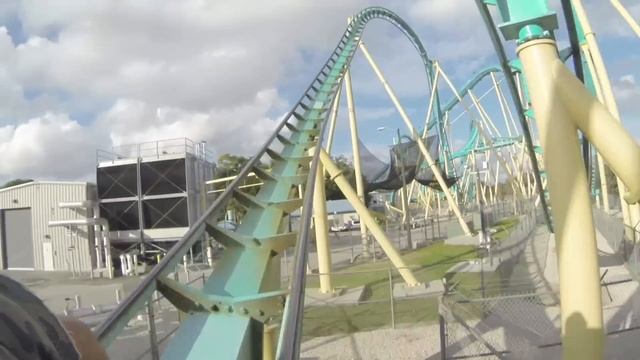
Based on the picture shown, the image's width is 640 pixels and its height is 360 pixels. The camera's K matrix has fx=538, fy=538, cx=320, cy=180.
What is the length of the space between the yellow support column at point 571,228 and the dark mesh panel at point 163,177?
2383 cm

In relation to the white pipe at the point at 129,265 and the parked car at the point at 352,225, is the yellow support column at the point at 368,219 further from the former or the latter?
the parked car at the point at 352,225

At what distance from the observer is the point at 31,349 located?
664 millimetres

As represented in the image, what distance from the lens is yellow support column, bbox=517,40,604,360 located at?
12.7ft

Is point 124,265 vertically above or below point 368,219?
below

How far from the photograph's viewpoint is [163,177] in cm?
2688

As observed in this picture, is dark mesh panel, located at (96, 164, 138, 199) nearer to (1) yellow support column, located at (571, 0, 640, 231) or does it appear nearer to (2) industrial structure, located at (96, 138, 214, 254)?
(2) industrial structure, located at (96, 138, 214, 254)

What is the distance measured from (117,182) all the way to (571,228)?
26.4 m

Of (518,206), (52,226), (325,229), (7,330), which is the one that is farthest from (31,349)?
(518,206)

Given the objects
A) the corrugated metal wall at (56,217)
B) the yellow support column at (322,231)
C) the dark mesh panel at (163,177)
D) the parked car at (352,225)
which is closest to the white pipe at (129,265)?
the corrugated metal wall at (56,217)

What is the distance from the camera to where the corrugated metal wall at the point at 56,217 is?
25656 millimetres

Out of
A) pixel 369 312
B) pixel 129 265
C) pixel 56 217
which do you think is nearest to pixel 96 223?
pixel 129 265

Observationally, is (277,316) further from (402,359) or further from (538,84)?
(402,359)

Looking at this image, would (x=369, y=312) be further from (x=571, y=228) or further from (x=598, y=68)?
(x=598, y=68)

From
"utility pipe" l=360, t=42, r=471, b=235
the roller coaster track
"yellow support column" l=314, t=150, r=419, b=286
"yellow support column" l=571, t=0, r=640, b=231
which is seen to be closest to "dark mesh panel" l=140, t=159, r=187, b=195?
"utility pipe" l=360, t=42, r=471, b=235
